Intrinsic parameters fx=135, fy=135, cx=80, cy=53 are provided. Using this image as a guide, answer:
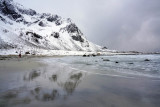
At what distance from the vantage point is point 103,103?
209 inches

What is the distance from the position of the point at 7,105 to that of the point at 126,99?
4.74 m

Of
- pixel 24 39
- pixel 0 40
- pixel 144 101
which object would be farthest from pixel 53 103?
pixel 24 39

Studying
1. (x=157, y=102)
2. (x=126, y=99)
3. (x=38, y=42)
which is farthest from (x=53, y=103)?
(x=38, y=42)

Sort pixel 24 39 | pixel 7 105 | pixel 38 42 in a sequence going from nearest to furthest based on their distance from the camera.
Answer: pixel 7 105 < pixel 24 39 < pixel 38 42

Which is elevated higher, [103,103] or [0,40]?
[0,40]

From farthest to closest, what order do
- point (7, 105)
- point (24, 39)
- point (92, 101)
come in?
point (24, 39)
point (92, 101)
point (7, 105)

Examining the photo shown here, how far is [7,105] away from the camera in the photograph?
15.8 feet

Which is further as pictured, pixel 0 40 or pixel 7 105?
pixel 0 40

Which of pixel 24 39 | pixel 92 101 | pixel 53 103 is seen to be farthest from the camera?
pixel 24 39

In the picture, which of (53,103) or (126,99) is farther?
(126,99)

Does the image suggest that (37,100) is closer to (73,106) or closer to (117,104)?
(73,106)

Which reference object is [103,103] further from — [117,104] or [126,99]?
[126,99]

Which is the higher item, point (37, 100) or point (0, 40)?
point (0, 40)

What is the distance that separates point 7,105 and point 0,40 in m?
134
